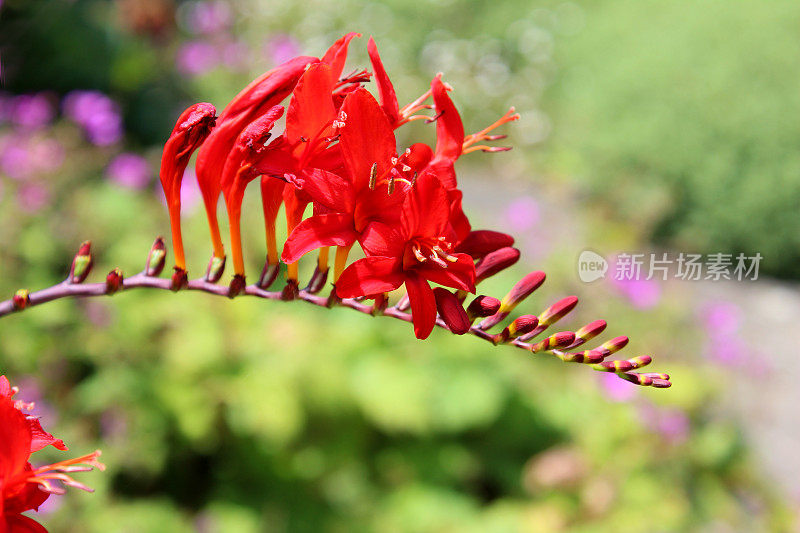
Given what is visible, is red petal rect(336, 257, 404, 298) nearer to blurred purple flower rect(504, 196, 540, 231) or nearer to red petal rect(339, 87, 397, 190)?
red petal rect(339, 87, 397, 190)

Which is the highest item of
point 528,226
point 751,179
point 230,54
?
point 230,54

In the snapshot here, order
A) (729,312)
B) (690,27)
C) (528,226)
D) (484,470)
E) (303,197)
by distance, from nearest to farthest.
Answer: (303,197) → (484,470) → (729,312) → (528,226) → (690,27)

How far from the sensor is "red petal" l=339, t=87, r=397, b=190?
0.87 meters

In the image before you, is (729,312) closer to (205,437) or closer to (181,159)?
(205,437)

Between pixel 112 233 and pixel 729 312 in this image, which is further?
pixel 729 312

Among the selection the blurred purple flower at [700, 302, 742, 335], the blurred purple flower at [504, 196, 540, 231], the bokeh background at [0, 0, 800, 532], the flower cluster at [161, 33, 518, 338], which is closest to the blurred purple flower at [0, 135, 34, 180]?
the bokeh background at [0, 0, 800, 532]

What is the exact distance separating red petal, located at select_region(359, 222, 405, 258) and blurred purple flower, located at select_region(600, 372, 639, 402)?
10.2 ft

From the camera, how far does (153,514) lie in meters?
2.96

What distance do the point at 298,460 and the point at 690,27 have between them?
18.6ft

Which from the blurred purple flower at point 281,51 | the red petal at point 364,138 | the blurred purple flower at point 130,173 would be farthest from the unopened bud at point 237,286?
the blurred purple flower at point 281,51

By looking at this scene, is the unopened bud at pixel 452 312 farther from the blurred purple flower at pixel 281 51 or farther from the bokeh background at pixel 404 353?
the blurred purple flower at pixel 281 51

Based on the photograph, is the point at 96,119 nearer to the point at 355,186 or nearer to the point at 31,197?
the point at 31,197

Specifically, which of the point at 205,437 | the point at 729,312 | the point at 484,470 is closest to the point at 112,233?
the point at 205,437

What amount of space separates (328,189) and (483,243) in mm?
251
